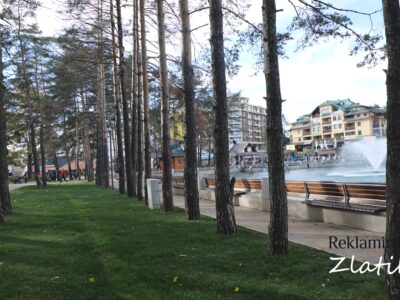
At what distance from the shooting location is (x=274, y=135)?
24.6 feet

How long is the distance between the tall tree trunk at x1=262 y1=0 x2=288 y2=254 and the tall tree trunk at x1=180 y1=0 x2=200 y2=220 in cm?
509

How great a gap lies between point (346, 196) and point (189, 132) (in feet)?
13.7

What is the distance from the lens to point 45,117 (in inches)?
1368

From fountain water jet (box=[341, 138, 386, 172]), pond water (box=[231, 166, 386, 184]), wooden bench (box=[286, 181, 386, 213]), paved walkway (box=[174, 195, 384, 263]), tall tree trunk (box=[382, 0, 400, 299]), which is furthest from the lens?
fountain water jet (box=[341, 138, 386, 172])

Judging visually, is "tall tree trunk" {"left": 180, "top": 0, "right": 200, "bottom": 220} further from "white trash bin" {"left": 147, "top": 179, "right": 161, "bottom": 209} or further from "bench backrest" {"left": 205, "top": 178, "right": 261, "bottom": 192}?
"bench backrest" {"left": 205, "top": 178, "right": 261, "bottom": 192}

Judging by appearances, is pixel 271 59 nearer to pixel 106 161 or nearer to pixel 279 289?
pixel 279 289

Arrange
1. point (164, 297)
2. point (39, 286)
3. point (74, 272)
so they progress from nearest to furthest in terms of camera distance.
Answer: point (164, 297) < point (39, 286) < point (74, 272)

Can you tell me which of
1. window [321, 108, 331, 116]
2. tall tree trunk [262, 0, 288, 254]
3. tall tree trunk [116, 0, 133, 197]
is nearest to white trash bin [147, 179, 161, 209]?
tall tree trunk [116, 0, 133, 197]

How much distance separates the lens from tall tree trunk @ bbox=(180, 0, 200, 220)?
1251cm

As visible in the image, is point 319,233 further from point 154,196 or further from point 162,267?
point 154,196

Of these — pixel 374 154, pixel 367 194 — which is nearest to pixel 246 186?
pixel 367 194

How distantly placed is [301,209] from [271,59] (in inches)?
245

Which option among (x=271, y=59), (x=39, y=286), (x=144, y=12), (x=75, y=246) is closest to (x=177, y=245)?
(x=75, y=246)

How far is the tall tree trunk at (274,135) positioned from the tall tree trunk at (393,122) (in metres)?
2.56
